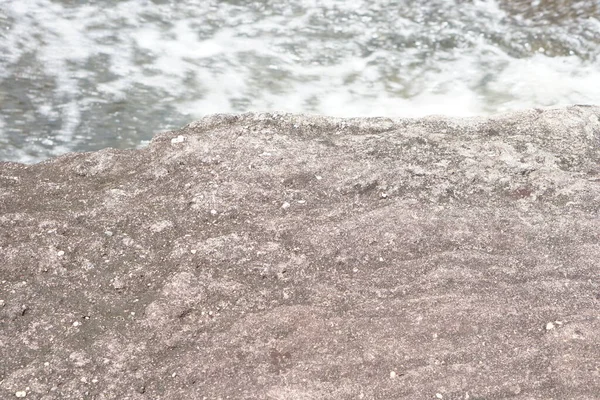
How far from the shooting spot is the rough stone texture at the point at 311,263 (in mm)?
2059

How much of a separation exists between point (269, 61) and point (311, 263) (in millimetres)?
2812

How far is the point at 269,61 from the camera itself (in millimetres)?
4953

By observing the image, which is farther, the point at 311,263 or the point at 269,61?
the point at 269,61

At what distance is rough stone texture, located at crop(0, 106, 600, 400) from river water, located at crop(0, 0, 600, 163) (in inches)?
53.4

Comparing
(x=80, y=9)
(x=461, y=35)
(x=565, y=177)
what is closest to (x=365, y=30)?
(x=461, y=35)

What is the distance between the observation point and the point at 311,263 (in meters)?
2.43

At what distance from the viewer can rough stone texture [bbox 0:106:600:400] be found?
206 centimetres

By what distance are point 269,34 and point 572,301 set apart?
355 centimetres

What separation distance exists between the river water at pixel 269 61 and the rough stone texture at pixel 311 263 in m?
1.36

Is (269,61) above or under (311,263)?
under

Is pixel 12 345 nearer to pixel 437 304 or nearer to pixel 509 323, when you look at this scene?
pixel 437 304

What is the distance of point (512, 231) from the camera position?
2.58m

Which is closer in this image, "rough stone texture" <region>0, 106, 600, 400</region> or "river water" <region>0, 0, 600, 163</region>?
"rough stone texture" <region>0, 106, 600, 400</region>

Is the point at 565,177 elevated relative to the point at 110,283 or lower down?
elevated
